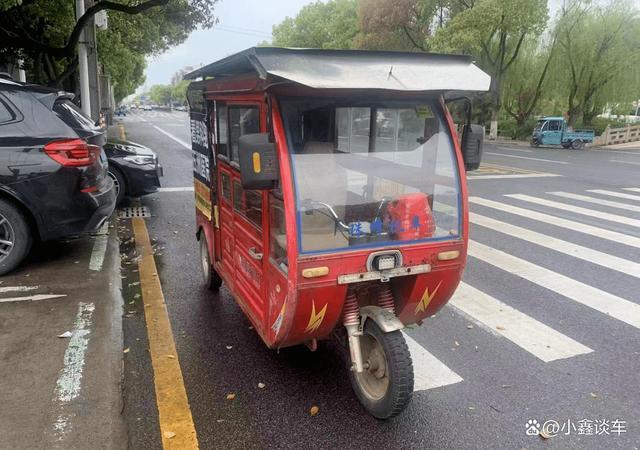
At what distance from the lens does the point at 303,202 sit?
114 inches

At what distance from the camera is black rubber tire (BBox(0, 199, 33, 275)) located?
505 centimetres

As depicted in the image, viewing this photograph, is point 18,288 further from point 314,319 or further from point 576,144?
point 576,144

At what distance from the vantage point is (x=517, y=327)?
4500 mm

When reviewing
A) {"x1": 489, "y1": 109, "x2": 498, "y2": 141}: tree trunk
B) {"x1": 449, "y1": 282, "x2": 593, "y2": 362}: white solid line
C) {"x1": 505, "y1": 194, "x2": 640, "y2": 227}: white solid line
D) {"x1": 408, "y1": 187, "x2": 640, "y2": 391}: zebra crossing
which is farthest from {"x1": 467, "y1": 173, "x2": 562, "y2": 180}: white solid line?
{"x1": 489, "y1": 109, "x2": 498, "y2": 141}: tree trunk

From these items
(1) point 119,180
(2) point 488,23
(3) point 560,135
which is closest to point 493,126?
(3) point 560,135

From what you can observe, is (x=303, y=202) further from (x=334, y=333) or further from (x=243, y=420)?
(x=243, y=420)

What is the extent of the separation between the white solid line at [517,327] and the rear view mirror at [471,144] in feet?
5.42

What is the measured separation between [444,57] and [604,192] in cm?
1067

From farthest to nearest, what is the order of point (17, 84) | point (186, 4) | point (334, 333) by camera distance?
point (186, 4) → point (17, 84) → point (334, 333)

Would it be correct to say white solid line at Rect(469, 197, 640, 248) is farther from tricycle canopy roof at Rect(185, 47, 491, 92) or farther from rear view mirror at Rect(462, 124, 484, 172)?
tricycle canopy roof at Rect(185, 47, 491, 92)

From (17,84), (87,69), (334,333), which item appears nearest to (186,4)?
(87,69)

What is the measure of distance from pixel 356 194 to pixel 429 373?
4.71 ft

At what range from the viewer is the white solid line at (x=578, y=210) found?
29.3ft

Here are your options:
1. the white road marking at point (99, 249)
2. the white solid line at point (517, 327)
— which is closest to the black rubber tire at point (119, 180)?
the white road marking at point (99, 249)
